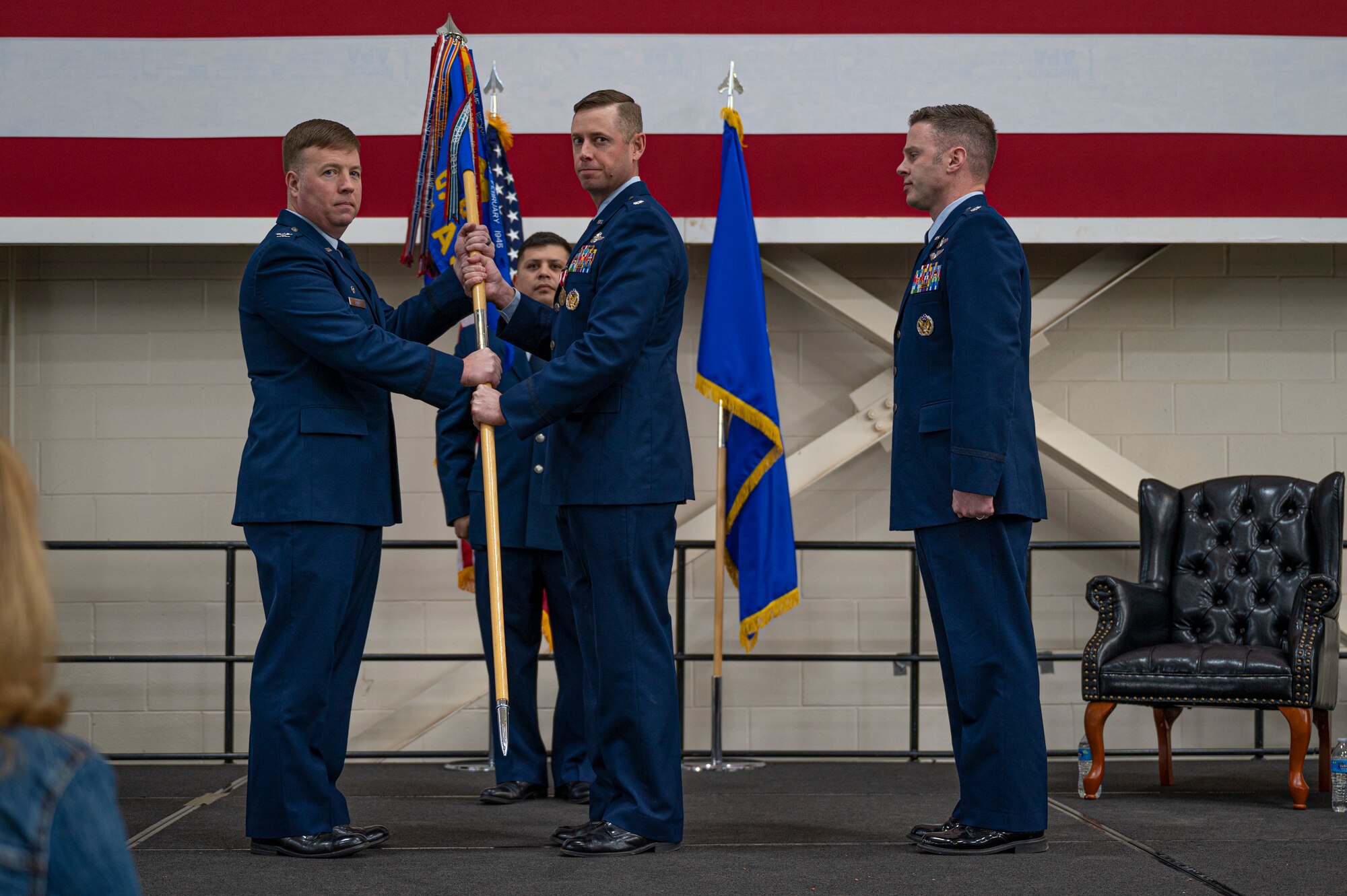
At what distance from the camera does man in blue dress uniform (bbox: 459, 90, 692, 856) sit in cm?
269

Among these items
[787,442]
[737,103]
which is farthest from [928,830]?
[737,103]

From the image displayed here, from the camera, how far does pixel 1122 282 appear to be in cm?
496

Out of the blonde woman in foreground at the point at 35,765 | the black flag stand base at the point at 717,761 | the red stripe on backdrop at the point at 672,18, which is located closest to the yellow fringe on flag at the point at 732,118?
the red stripe on backdrop at the point at 672,18

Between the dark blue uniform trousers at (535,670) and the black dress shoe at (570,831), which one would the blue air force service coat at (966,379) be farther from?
the dark blue uniform trousers at (535,670)

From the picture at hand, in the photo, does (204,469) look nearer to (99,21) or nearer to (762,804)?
(99,21)

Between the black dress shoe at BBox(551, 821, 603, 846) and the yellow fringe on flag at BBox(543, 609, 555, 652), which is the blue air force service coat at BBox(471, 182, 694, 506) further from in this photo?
the yellow fringe on flag at BBox(543, 609, 555, 652)

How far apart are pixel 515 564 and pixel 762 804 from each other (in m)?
0.98

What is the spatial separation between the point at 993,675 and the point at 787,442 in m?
2.30

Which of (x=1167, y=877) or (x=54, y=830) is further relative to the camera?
(x=1167, y=877)

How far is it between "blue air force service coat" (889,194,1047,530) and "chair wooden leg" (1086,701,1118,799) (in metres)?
1.10

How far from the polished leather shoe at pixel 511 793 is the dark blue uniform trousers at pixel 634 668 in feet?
2.90

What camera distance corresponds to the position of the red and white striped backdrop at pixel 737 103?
4578 mm

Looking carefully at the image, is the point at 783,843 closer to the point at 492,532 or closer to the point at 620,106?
the point at 492,532

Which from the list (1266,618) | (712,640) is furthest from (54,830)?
(712,640)
